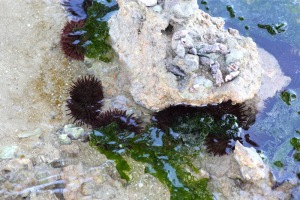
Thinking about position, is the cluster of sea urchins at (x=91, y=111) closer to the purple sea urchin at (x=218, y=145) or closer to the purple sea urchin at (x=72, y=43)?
the purple sea urchin at (x=72, y=43)

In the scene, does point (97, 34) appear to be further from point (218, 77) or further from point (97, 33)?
point (218, 77)


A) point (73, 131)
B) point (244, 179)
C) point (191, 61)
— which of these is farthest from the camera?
point (73, 131)

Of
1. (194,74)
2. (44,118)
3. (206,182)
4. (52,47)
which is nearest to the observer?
(194,74)

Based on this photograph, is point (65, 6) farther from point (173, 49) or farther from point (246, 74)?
point (246, 74)

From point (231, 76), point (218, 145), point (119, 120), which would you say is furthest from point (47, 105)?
point (231, 76)

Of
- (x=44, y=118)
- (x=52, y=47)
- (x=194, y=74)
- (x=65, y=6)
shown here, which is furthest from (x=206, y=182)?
(x=65, y=6)

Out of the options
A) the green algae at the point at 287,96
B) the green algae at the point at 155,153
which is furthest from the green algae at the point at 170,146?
the green algae at the point at 287,96
